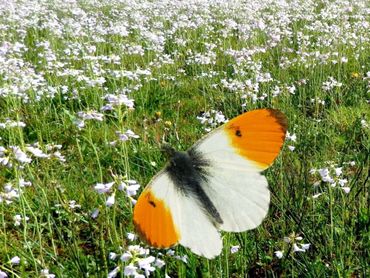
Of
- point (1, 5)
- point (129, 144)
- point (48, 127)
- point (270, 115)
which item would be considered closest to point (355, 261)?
point (270, 115)

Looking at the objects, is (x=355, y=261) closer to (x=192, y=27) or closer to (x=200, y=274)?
(x=200, y=274)

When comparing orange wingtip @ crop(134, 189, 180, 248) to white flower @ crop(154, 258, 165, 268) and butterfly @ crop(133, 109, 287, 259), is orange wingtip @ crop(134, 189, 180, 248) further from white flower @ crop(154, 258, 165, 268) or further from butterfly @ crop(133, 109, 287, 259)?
white flower @ crop(154, 258, 165, 268)

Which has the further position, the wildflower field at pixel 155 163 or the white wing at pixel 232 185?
the wildflower field at pixel 155 163

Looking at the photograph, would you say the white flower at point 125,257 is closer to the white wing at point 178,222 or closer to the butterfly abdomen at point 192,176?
the white wing at point 178,222

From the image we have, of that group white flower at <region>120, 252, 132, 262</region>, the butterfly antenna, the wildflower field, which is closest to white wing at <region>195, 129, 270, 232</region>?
the butterfly antenna

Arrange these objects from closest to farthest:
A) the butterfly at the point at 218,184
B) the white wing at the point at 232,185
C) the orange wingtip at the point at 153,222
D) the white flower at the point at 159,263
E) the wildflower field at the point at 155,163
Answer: the orange wingtip at the point at 153,222, the butterfly at the point at 218,184, the white wing at the point at 232,185, the white flower at the point at 159,263, the wildflower field at the point at 155,163

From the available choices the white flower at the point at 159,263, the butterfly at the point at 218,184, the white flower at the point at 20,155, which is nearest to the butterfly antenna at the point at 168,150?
the butterfly at the point at 218,184

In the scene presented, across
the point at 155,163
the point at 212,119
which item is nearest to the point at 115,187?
the point at 212,119

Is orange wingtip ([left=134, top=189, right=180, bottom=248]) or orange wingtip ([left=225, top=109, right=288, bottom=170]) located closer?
orange wingtip ([left=134, top=189, right=180, bottom=248])
